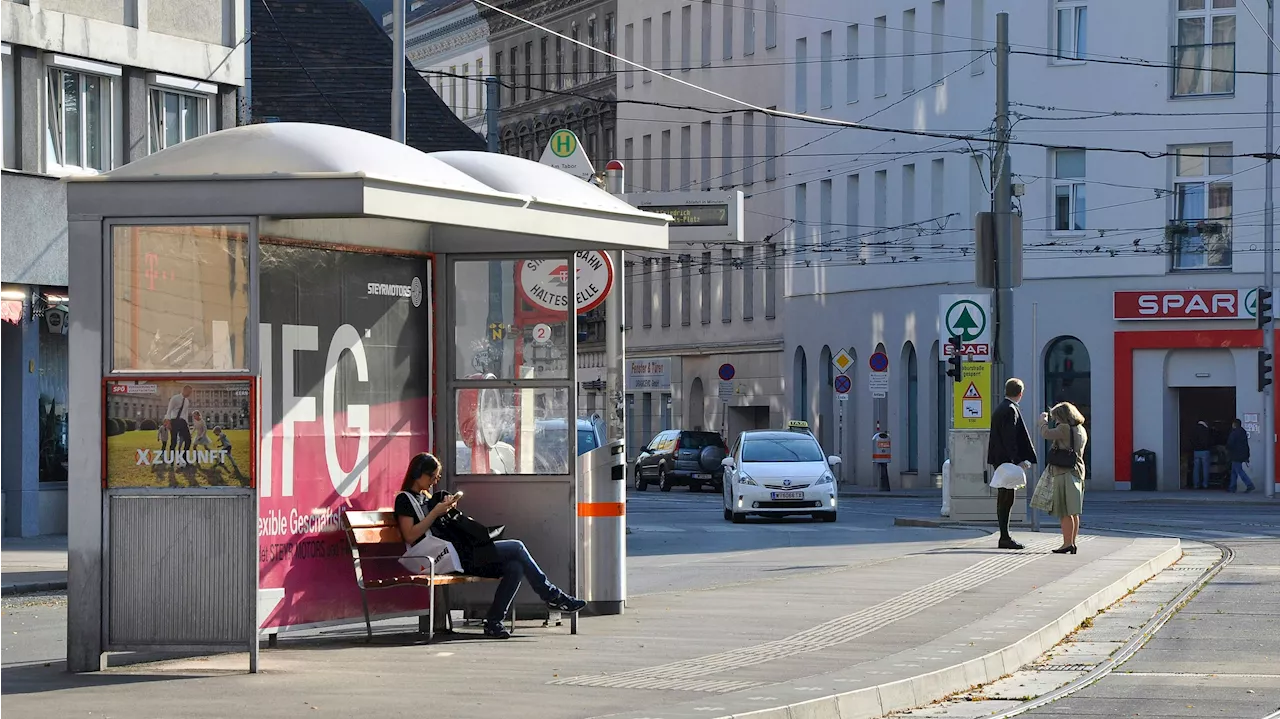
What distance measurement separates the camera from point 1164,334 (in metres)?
51.6

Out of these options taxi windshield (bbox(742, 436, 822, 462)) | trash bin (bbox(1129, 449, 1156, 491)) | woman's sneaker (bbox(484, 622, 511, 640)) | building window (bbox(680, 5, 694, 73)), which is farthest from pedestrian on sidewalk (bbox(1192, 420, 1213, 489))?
woman's sneaker (bbox(484, 622, 511, 640))

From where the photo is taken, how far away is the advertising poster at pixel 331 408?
13742 mm

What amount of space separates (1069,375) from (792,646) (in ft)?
131

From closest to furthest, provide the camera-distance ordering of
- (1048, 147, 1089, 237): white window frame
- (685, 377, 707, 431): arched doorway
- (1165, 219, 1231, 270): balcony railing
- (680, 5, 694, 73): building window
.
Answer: (1165, 219, 1231, 270): balcony railing < (1048, 147, 1089, 237): white window frame < (680, 5, 694, 73): building window < (685, 377, 707, 431): arched doorway

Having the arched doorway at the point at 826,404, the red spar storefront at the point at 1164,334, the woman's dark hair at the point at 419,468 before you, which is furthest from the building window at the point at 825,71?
the woman's dark hair at the point at 419,468

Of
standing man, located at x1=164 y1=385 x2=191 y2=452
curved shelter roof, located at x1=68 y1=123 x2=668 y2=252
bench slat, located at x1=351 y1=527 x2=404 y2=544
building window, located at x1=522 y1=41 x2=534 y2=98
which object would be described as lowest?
bench slat, located at x1=351 y1=527 x2=404 y2=544

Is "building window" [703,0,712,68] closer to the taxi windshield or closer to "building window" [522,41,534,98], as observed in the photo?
"building window" [522,41,534,98]

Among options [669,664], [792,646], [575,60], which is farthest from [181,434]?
[575,60]

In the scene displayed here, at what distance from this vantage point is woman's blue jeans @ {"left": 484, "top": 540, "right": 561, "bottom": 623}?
49.0 ft

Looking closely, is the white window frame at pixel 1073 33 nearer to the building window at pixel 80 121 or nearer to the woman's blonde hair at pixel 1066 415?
the building window at pixel 80 121

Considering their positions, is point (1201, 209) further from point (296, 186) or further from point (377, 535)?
point (296, 186)

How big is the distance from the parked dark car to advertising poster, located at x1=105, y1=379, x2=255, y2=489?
42440mm

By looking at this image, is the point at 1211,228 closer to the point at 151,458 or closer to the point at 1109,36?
the point at 1109,36

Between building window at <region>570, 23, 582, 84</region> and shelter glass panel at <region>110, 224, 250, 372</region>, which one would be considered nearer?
shelter glass panel at <region>110, 224, 250, 372</region>
